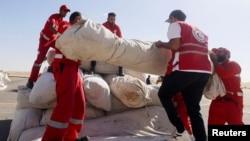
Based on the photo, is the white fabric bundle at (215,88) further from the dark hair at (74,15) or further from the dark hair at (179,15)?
the dark hair at (74,15)

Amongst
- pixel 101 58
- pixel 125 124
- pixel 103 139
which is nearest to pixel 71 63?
pixel 101 58

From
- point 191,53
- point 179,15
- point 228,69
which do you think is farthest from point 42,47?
point 228,69

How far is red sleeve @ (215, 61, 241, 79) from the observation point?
3580 millimetres

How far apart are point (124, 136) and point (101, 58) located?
101cm

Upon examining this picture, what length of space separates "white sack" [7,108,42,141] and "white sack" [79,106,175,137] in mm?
615

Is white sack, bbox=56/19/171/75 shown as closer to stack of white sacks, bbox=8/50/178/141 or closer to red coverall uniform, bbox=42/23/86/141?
red coverall uniform, bbox=42/23/86/141

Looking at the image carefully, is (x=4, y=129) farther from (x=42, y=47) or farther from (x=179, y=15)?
(x=179, y=15)

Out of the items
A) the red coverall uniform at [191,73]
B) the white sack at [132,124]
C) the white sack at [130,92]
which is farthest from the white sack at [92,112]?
the red coverall uniform at [191,73]

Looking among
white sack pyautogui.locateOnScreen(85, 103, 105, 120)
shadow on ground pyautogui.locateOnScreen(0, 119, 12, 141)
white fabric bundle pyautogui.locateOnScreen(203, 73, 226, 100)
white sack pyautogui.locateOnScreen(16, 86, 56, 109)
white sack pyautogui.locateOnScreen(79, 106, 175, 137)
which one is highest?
white fabric bundle pyautogui.locateOnScreen(203, 73, 226, 100)

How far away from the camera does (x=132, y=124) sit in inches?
153

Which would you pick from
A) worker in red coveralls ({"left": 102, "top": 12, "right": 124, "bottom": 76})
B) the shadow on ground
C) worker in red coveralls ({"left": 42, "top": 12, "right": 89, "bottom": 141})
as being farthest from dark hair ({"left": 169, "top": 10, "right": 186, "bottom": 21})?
worker in red coveralls ({"left": 102, "top": 12, "right": 124, "bottom": 76})

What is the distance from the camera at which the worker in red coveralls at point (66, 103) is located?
120 inches

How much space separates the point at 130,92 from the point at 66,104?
1.13 meters

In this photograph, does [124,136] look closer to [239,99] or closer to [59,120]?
[59,120]
